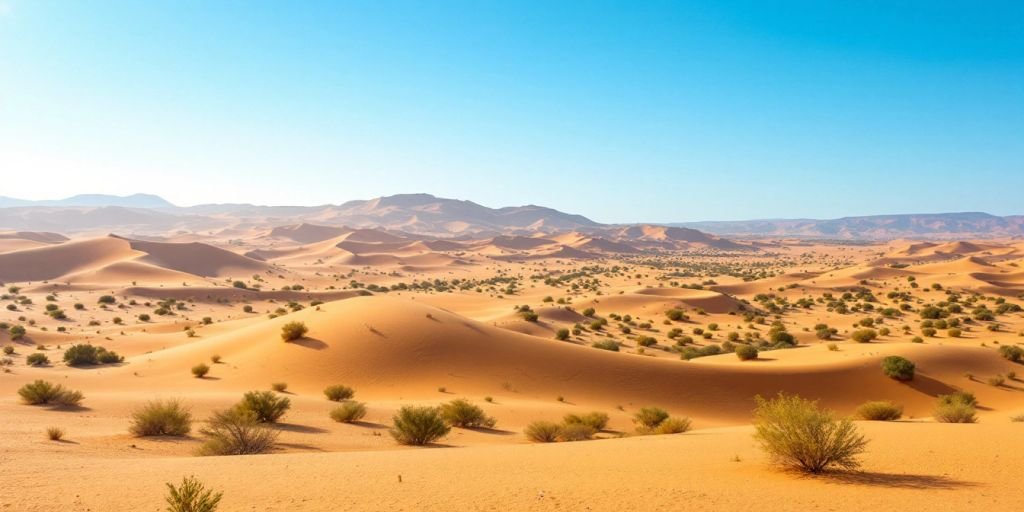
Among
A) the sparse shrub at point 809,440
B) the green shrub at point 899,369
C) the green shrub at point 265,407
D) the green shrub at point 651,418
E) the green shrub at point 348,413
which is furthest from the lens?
the green shrub at point 899,369

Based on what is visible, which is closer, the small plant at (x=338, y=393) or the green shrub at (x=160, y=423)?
the green shrub at (x=160, y=423)

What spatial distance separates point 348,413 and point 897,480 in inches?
433

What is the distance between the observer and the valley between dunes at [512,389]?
7.65m

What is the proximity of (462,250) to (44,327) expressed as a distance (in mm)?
98347

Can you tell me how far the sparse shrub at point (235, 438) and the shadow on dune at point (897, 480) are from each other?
937 cm

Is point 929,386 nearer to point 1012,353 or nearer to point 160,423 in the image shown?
point 1012,353

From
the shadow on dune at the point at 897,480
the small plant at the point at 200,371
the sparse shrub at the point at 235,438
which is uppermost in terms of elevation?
the shadow on dune at the point at 897,480

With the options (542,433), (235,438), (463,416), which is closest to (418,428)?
(463,416)

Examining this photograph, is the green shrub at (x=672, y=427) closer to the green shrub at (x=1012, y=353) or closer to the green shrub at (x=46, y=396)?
the green shrub at (x=46, y=396)

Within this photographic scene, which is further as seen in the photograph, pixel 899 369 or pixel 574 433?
pixel 899 369

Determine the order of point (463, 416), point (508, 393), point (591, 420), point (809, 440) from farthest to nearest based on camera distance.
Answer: point (508, 393) < point (591, 420) < point (463, 416) < point (809, 440)

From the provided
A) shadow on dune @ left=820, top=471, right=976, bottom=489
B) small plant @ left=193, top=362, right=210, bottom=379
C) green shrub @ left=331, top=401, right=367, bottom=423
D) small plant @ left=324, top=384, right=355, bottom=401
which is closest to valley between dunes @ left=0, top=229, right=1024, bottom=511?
shadow on dune @ left=820, top=471, right=976, bottom=489

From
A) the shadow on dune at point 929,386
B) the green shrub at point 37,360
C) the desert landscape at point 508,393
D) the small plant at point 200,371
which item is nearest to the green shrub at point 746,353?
the desert landscape at point 508,393

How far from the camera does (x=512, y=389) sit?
65.0 ft
